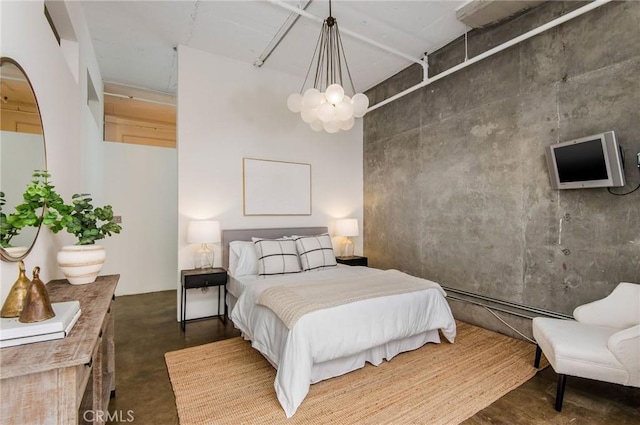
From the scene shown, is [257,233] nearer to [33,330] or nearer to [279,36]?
[279,36]

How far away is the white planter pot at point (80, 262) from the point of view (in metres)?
1.83

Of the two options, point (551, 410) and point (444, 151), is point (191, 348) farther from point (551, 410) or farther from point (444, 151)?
point (444, 151)

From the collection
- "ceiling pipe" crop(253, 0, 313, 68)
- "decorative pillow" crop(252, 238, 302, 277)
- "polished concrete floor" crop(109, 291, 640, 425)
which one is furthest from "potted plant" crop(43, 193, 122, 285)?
"ceiling pipe" crop(253, 0, 313, 68)

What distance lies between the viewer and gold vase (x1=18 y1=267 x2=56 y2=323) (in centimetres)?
114

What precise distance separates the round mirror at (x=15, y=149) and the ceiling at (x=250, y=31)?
216 cm

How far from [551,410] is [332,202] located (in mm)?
3621

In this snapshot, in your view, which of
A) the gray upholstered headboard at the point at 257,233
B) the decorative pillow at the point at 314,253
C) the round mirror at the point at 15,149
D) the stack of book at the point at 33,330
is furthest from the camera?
the gray upholstered headboard at the point at 257,233

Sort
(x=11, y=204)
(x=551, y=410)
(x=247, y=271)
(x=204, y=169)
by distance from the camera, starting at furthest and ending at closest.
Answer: (x=204, y=169) < (x=247, y=271) < (x=551, y=410) < (x=11, y=204)

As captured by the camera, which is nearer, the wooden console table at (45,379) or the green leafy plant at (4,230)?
the wooden console table at (45,379)

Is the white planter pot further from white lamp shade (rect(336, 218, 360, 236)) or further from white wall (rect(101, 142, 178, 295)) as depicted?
white wall (rect(101, 142, 178, 295))

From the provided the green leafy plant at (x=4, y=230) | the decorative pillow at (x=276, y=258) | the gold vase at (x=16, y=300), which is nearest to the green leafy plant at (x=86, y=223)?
the green leafy plant at (x=4, y=230)

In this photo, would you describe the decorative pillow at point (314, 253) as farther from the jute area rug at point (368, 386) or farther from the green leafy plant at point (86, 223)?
the green leafy plant at point (86, 223)

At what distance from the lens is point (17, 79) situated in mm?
1428

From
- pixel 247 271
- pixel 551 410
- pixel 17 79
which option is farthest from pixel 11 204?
pixel 551 410
